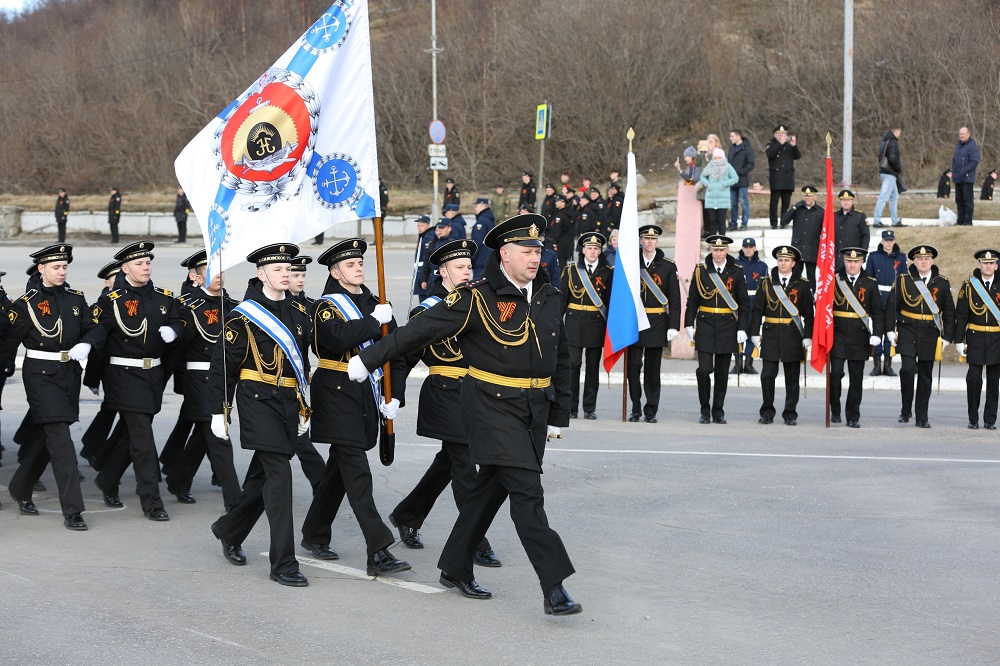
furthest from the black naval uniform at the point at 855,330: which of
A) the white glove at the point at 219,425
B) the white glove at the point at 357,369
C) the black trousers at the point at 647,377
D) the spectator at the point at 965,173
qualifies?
the spectator at the point at 965,173

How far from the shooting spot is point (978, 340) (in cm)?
1320

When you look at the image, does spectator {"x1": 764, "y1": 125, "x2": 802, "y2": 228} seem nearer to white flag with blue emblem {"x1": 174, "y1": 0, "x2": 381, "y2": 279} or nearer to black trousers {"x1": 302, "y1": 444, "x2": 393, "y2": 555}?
white flag with blue emblem {"x1": 174, "y1": 0, "x2": 381, "y2": 279}

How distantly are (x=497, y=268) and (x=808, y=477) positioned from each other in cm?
442

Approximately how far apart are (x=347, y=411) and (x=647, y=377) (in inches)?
255

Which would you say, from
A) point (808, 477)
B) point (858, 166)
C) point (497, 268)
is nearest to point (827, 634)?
point (497, 268)

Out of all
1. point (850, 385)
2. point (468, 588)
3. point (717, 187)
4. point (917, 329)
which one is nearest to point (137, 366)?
point (468, 588)

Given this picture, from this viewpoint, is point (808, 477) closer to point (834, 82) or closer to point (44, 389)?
point (44, 389)

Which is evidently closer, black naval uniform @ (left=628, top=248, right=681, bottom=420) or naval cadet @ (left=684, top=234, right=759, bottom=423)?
naval cadet @ (left=684, top=234, right=759, bottom=423)

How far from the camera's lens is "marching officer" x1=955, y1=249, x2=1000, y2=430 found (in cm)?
1309

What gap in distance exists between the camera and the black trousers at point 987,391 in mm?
13148

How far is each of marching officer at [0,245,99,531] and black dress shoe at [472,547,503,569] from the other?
8.99 feet

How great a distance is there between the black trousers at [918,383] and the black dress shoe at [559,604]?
7610 millimetres

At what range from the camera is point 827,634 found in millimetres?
6480

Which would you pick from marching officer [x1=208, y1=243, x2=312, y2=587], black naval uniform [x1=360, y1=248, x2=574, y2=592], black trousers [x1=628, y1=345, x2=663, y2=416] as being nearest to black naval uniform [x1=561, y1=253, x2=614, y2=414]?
black trousers [x1=628, y1=345, x2=663, y2=416]
